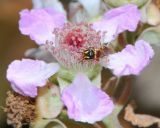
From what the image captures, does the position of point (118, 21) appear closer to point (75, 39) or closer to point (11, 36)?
point (75, 39)

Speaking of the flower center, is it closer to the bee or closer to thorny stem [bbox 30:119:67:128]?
the bee

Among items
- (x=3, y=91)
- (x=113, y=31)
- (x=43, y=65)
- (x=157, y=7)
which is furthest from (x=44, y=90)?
(x=3, y=91)

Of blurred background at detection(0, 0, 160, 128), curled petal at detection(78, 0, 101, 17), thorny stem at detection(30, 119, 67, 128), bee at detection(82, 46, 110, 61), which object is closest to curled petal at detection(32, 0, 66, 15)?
curled petal at detection(78, 0, 101, 17)

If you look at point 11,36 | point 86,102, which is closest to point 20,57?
point 11,36

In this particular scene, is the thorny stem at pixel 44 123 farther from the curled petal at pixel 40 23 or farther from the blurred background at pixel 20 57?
the blurred background at pixel 20 57

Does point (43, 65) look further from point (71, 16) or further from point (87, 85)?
point (71, 16)
